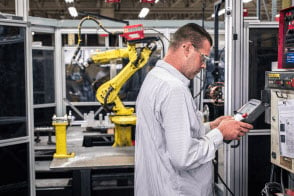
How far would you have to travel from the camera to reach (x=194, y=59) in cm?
162

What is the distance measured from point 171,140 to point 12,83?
1.64m

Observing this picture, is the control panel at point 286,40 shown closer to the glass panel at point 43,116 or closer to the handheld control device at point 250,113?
the handheld control device at point 250,113

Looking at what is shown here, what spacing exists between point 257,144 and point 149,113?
3.48 ft

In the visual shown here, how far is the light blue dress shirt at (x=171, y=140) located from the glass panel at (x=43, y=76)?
323 cm

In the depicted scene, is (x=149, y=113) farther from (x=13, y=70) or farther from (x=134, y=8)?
(x=134, y=8)

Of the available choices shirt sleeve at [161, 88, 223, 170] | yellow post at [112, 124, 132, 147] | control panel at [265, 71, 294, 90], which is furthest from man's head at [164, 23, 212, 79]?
yellow post at [112, 124, 132, 147]

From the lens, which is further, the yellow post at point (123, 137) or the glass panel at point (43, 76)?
the glass panel at point (43, 76)

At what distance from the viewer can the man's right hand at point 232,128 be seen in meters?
1.67

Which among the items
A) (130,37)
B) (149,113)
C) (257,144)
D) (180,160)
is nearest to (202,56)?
(149,113)

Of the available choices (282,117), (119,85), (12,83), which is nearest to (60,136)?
(12,83)

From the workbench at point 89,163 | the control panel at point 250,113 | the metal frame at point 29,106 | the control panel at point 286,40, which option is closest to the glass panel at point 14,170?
the metal frame at point 29,106

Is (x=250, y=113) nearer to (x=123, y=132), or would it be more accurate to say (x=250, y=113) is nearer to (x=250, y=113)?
(x=250, y=113)

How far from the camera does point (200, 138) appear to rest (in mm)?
1608

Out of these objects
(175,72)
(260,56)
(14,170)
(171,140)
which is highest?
(260,56)
